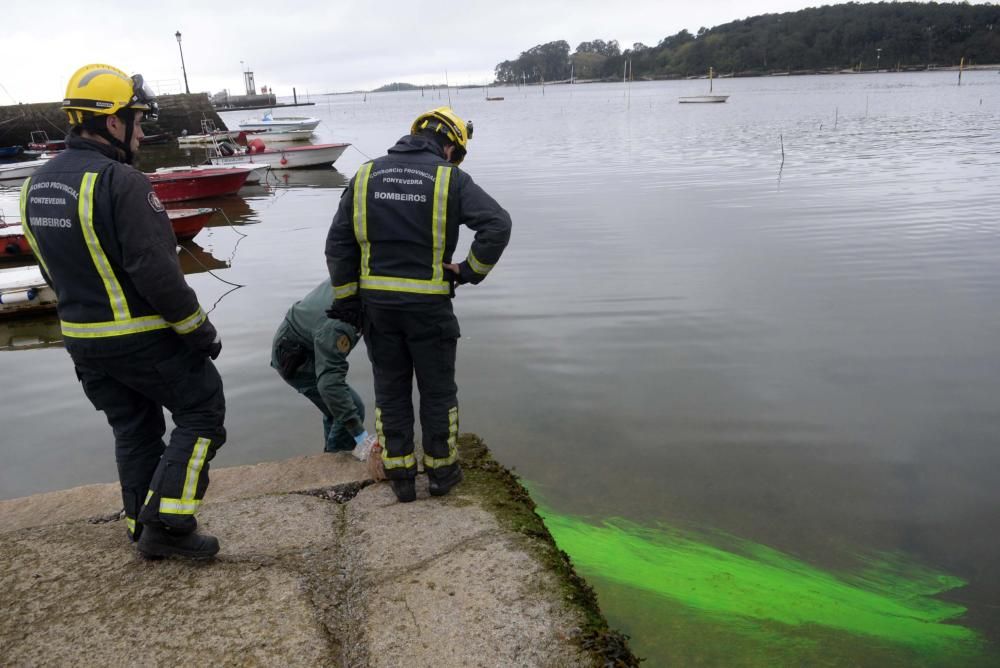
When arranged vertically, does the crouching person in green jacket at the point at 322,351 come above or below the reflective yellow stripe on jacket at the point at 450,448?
above

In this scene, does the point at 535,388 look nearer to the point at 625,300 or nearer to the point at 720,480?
the point at 720,480

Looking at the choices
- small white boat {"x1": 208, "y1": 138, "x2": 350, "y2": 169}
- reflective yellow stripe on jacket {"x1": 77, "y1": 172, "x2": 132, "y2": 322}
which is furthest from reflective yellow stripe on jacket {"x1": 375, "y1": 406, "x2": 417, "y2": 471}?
small white boat {"x1": 208, "y1": 138, "x2": 350, "y2": 169}

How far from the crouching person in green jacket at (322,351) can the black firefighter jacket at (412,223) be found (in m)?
0.35

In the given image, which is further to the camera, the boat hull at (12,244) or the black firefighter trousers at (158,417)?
the boat hull at (12,244)

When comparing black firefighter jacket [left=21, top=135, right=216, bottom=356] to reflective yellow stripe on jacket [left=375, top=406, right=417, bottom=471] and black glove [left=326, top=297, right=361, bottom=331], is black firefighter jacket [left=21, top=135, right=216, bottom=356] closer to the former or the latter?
black glove [left=326, top=297, right=361, bottom=331]

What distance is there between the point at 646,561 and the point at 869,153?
74.1 ft

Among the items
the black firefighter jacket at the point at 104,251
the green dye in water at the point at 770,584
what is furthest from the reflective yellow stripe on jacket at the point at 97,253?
the green dye in water at the point at 770,584

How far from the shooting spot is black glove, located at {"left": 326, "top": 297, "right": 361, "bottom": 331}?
354 cm

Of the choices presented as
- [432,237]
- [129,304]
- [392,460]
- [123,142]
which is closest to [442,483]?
[392,460]

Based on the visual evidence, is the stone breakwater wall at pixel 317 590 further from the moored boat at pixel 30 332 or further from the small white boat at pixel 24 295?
the small white boat at pixel 24 295

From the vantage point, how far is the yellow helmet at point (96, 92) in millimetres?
2689

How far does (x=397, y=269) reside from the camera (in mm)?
3346

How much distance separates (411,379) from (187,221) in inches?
451

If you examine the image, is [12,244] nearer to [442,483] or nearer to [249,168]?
[249,168]
